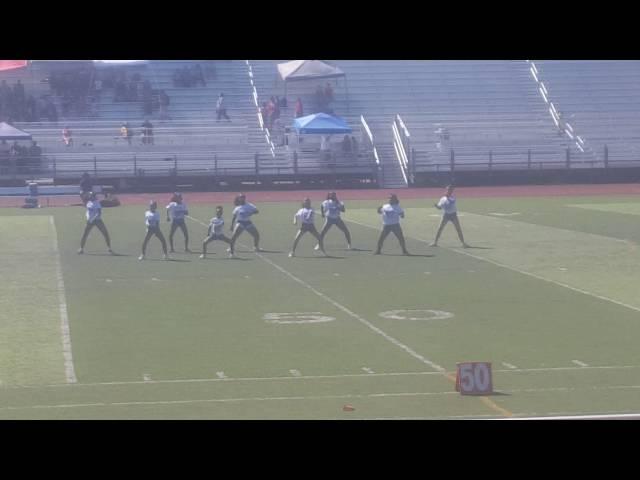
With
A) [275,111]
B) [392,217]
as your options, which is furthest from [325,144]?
[392,217]

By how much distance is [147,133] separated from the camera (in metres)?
59.2

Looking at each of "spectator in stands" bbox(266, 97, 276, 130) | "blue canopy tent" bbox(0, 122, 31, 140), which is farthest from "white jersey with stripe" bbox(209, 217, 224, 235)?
"spectator in stands" bbox(266, 97, 276, 130)

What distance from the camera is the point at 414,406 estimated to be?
13.6m

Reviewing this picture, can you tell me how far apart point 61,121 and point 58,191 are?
1137cm

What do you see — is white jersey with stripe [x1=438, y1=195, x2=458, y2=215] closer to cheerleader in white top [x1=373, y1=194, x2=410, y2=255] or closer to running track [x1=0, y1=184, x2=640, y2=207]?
cheerleader in white top [x1=373, y1=194, x2=410, y2=255]

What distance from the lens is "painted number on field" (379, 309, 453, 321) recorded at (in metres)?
19.7

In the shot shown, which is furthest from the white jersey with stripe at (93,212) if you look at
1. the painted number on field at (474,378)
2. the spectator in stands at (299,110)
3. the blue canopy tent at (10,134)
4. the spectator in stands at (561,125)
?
the spectator in stands at (561,125)

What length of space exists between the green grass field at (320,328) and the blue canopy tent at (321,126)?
74.1 ft

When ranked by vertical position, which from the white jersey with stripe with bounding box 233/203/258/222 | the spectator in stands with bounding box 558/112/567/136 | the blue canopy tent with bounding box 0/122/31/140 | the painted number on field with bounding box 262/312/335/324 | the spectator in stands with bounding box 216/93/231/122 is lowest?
the painted number on field with bounding box 262/312/335/324

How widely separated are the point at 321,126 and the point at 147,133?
30.0ft

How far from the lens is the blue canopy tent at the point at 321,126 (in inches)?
2151

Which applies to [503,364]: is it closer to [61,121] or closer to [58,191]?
[58,191]

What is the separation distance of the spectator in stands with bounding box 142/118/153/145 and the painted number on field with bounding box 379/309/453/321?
1568 inches

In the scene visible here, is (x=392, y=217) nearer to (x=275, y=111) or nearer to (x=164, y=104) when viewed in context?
(x=275, y=111)
